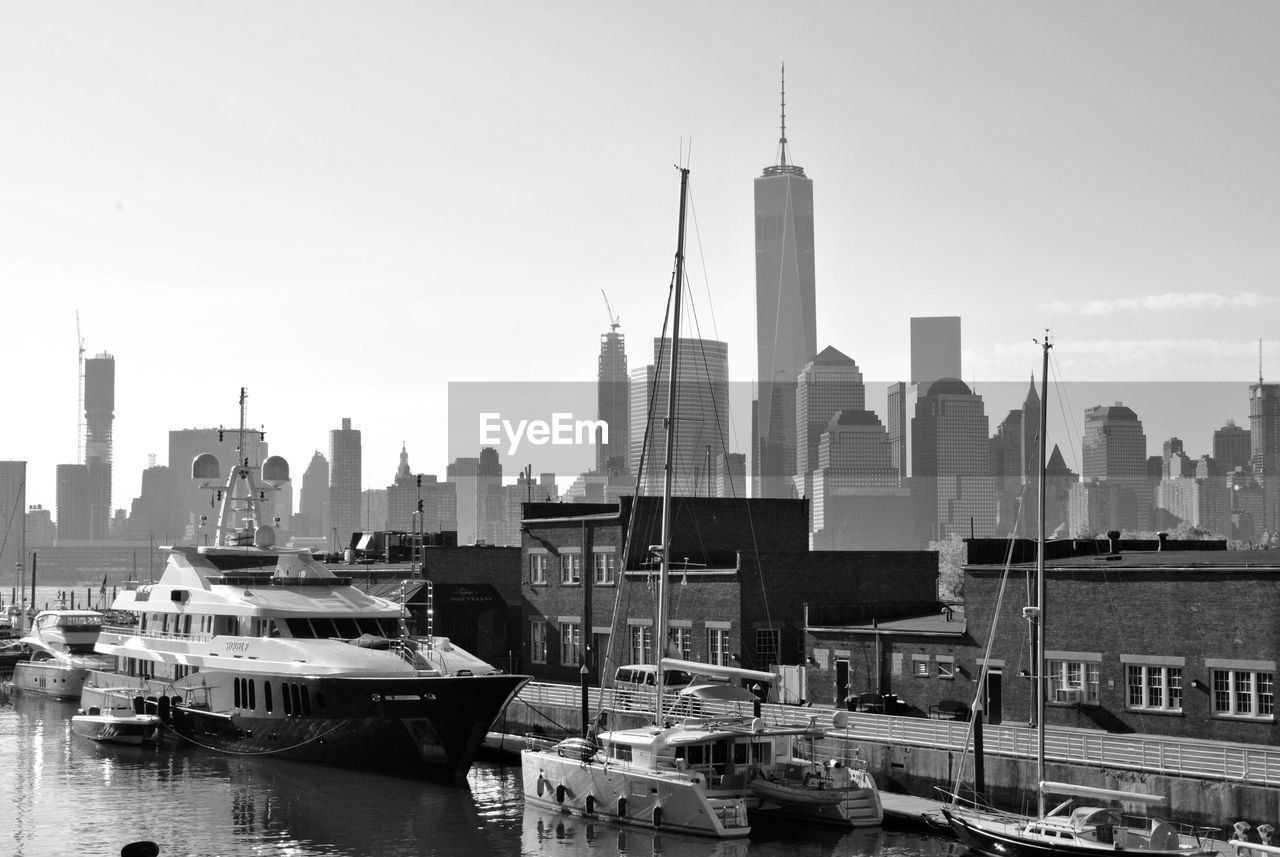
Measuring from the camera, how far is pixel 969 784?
3778 centimetres

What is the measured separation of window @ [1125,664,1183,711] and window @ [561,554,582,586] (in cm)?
2611

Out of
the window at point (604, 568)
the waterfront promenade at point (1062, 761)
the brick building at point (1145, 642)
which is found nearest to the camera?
the waterfront promenade at point (1062, 761)

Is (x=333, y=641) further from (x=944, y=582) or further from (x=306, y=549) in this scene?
(x=944, y=582)

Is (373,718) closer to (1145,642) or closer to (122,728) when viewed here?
(122,728)

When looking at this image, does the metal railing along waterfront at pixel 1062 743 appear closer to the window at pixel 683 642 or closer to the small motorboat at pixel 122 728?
the window at pixel 683 642

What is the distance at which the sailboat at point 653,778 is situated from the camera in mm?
36812

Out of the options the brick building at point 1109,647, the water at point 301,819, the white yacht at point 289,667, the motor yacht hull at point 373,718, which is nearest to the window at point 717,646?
the brick building at point 1109,647

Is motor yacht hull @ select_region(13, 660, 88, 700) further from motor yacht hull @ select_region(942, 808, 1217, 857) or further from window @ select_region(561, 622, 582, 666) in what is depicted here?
motor yacht hull @ select_region(942, 808, 1217, 857)

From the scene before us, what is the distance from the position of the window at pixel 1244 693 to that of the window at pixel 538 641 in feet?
101

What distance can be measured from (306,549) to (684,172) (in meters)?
21.6

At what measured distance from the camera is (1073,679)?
43000 mm

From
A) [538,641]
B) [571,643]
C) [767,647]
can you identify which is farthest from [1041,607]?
[538,641]

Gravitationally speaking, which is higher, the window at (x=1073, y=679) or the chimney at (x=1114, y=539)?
the chimney at (x=1114, y=539)

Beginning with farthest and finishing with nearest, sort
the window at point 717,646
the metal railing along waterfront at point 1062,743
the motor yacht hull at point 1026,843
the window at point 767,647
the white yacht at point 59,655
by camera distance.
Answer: the white yacht at point 59,655 → the window at point 717,646 → the window at point 767,647 → the metal railing along waterfront at point 1062,743 → the motor yacht hull at point 1026,843
